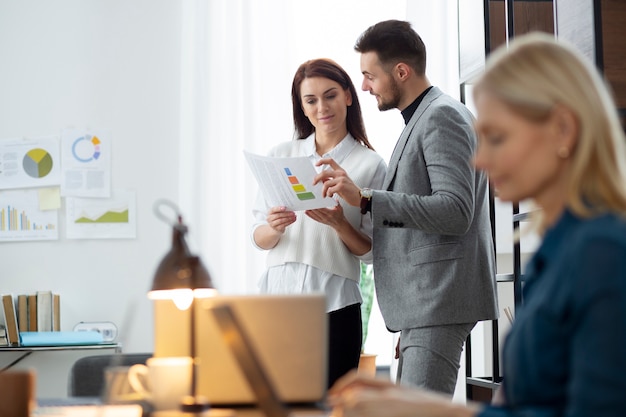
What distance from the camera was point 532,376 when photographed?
1.06 metres

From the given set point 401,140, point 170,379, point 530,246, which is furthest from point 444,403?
point 530,246

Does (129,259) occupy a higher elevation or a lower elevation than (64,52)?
lower

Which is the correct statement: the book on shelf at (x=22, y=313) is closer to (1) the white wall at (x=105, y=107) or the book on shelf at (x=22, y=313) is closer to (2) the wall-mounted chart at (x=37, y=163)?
(1) the white wall at (x=105, y=107)

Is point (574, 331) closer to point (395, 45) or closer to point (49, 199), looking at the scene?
point (395, 45)

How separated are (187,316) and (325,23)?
10.3ft

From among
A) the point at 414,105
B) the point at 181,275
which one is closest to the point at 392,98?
the point at 414,105

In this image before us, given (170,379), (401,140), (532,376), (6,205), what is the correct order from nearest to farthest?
1. (532,376)
2. (170,379)
3. (401,140)
4. (6,205)

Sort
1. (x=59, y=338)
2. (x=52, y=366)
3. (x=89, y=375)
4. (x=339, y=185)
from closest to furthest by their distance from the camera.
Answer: (x=89, y=375) < (x=339, y=185) < (x=59, y=338) < (x=52, y=366)

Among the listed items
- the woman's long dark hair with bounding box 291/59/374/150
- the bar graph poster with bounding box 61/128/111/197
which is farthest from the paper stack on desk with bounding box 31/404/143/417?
the bar graph poster with bounding box 61/128/111/197

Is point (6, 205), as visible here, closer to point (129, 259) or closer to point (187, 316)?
point (129, 259)

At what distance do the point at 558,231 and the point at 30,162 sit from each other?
3.56m

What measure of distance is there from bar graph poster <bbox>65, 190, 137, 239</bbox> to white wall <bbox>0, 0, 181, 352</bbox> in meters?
0.04

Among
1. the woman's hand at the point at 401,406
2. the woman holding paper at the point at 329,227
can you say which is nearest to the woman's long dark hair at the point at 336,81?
the woman holding paper at the point at 329,227

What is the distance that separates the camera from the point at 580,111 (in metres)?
1.06
